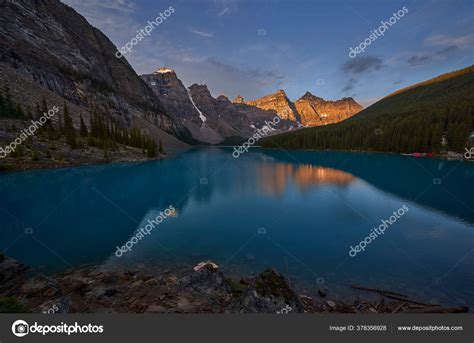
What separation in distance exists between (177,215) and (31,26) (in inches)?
7244

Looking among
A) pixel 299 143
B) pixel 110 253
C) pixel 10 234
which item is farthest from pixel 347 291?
pixel 299 143

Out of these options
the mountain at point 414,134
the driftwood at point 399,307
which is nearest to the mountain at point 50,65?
the driftwood at point 399,307

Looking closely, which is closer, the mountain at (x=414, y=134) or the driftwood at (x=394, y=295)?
the driftwood at (x=394, y=295)

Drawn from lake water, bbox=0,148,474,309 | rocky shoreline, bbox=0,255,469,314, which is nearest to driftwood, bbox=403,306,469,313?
rocky shoreline, bbox=0,255,469,314

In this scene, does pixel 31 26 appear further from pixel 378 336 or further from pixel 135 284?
pixel 378 336

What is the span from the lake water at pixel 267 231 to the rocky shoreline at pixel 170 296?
166cm

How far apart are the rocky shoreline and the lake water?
5.44ft

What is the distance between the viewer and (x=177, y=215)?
2958 cm

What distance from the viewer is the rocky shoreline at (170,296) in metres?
9.09

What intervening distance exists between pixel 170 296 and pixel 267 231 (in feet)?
47.7

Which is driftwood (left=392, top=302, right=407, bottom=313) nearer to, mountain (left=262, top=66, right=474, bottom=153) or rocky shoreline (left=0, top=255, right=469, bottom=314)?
rocky shoreline (left=0, top=255, right=469, bottom=314)

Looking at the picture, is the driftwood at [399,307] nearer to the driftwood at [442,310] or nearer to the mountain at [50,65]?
the driftwood at [442,310]

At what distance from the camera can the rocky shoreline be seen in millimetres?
9094

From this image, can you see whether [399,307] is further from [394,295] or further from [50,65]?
[50,65]
